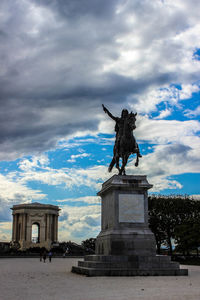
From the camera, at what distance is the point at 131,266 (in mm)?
18438

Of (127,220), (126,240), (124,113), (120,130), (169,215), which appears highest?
(124,113)

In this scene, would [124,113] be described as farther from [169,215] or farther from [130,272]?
[169,215]

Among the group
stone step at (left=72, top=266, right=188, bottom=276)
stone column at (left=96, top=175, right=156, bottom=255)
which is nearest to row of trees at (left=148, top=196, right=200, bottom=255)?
stone column at (left=96, top=175, right=156, bottom=255)

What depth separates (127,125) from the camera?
2330 centimetres

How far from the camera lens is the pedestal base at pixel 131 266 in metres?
17.9

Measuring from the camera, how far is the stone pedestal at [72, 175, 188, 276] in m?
18.4

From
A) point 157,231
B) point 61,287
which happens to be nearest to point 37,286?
point 61,287

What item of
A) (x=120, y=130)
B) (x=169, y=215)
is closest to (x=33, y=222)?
(x=169, y=215)

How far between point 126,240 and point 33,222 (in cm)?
8863

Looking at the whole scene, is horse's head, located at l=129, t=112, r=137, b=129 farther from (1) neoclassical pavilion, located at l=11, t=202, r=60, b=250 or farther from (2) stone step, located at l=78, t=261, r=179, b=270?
(1) neoclassical pavilion, located at l=11, t=202, r=60, b=250

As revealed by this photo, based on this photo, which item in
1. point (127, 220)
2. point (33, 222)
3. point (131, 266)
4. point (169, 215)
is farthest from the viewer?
point (33, 222)

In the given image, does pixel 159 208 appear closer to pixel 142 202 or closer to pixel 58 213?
pixel 142 202

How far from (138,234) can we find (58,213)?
306 ft

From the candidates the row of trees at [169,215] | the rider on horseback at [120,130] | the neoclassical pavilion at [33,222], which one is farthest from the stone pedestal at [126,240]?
the neoclassical pavilion at [33,222]
